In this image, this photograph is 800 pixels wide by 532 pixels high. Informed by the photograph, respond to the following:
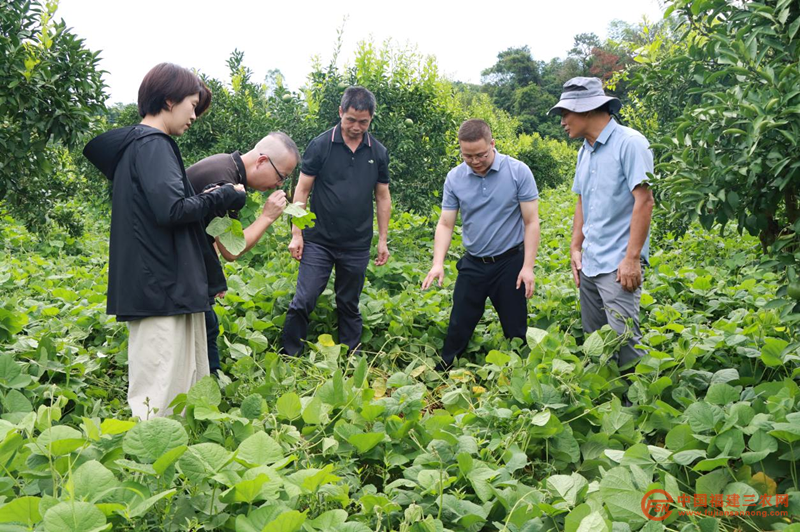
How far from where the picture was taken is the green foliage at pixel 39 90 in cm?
317

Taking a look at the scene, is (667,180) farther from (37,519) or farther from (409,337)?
(37,519)

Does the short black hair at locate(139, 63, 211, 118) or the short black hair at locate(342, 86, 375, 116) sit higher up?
the short black hair at locate(342, 86, 375, 116)

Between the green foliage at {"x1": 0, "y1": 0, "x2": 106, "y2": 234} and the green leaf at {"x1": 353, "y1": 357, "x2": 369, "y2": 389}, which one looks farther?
the green foliage at {"x1": 0, "y1": 0, "x2": 106, "y2": 234}

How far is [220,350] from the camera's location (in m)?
4.05

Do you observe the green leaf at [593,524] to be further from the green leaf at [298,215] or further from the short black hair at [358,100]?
the short black hair at [358,100]

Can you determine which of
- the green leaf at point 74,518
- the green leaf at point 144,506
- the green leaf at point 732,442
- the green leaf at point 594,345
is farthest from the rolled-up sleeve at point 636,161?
the green leaf at point 74,518

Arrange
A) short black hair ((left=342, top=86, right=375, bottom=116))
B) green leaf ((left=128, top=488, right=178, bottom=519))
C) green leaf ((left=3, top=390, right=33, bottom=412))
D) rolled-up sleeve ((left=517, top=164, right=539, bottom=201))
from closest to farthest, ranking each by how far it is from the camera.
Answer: green leaf ((left=128, top=488, right=178, bottom=519)) → green leaf ((left=3, top=390, right=33, bottom=412)) → rolled-up sleeve ((left=517, top=164, right=539, bottom=201)) → short black hair ((left=342, top=86, right=375, bottom=116))

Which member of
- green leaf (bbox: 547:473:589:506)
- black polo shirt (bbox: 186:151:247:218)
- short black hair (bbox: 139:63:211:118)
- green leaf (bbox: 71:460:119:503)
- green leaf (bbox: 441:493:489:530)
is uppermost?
short black hair (bbox: 139:63:211:118)

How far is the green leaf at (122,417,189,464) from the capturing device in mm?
1867

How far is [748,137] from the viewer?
2543mm

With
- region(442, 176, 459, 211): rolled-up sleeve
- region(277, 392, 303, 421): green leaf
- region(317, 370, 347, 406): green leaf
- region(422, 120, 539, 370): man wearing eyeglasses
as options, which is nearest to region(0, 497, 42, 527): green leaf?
region(277, 392, 303, 421): green leaf

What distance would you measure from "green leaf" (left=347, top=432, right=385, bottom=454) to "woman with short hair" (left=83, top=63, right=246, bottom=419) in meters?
0.83
